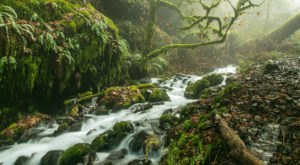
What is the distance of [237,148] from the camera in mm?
3447

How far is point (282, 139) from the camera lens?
3.65 metres

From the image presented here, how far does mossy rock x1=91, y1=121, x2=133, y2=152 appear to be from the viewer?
590cm

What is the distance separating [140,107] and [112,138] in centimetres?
247

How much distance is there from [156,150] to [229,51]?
57.4 feet

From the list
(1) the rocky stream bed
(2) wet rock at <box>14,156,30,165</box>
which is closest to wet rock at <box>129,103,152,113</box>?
(1) the rocky stream bed

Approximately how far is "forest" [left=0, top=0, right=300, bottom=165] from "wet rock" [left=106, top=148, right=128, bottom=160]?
0.02 meters

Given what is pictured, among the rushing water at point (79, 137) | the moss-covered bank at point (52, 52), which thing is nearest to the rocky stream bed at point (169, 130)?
the rushing water at point (79, 137)

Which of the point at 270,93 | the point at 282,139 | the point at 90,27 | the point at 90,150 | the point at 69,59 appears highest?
the point at 90,27

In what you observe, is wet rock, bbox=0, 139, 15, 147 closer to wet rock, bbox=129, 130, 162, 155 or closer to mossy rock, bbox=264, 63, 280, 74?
wet rock, bbox=129, 130, 162, 155

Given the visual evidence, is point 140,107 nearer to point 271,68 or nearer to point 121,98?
point 121,98

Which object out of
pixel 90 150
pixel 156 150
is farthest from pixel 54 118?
pixel 156 150

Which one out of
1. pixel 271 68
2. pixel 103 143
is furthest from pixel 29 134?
pixel 271 68

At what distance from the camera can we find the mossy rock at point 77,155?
5309 millimetres

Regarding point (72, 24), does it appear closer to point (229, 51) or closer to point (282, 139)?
→ point (282, 139)
